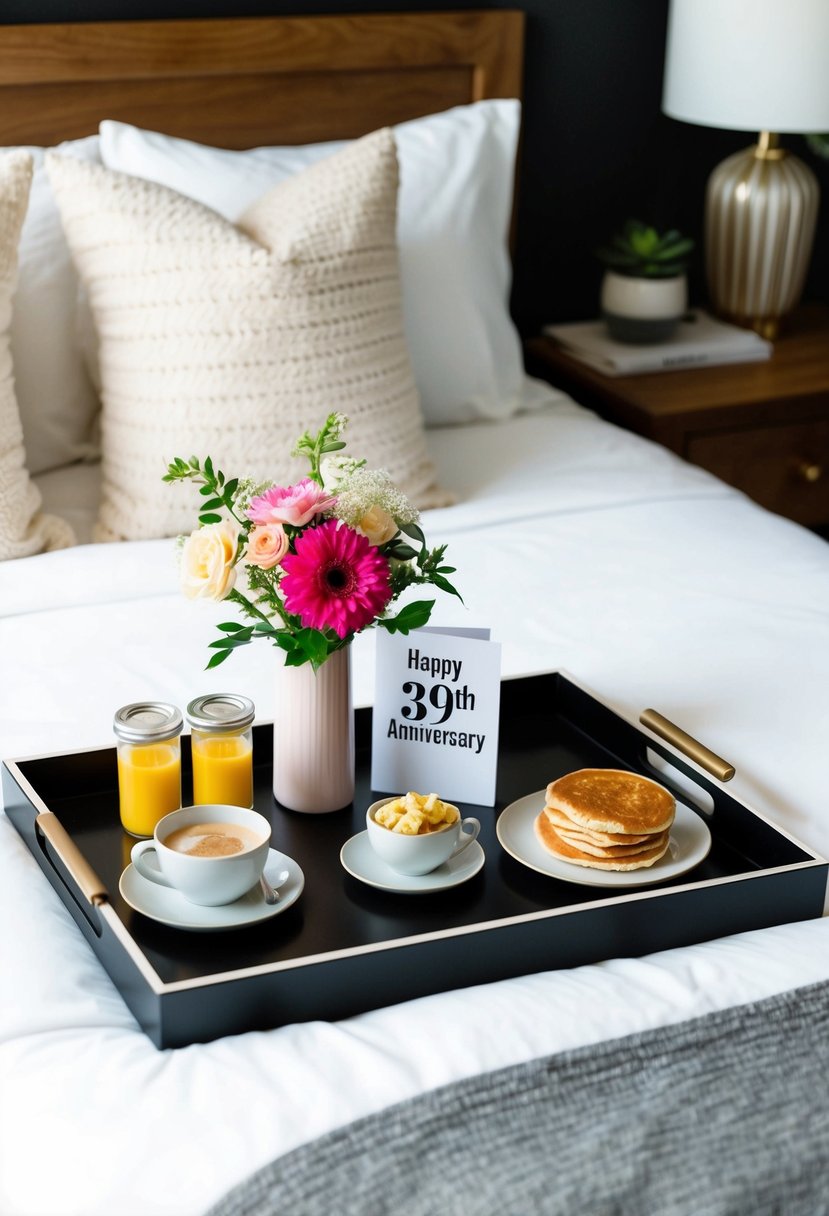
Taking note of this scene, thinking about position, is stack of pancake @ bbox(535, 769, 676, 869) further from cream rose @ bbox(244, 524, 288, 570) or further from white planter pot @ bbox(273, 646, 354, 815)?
cream rose @ bbox(244, 524, 288, 570)

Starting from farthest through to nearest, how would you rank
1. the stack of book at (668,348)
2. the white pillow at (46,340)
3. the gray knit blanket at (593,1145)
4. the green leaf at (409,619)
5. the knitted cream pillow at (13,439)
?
the stack of book at (668,348) → the white pillow at (46,340) → the knitted cream pillow at (13,439) → the green leaf at (409,619) → the gray knit blanket at (593,1145)

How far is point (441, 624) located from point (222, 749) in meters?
0.51

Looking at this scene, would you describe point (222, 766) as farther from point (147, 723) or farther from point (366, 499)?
point (366, 499)

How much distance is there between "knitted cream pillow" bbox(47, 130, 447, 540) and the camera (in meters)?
1.89

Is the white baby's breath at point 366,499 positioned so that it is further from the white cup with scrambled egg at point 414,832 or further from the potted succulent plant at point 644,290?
the potted succulent plant at point 644,290

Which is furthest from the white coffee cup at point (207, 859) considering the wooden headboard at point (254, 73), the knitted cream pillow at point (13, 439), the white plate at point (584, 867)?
the wooden headboard at point (254, 73)

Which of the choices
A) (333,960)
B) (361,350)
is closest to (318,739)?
(333,960)

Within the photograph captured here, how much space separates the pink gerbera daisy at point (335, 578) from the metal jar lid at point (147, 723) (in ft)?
Result: 0.53

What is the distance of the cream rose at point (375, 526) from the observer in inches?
47.3

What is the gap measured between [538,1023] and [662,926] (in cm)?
18

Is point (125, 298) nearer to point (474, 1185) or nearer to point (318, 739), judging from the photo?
point (318, 739)

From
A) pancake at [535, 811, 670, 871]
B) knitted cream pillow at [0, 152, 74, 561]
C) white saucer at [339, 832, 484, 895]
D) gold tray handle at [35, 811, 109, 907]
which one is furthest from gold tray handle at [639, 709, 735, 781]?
knitted cream pillow at [0, 152, 74, 561]

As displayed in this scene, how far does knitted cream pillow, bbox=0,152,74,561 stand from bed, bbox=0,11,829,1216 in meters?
0.01

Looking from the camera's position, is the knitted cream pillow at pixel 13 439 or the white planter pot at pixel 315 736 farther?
the knitted cream pillow at pixel 13 439
